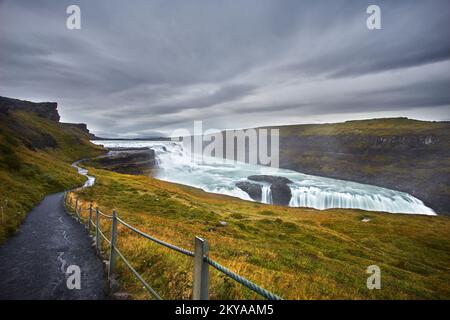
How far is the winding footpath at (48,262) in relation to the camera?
766 centimetres

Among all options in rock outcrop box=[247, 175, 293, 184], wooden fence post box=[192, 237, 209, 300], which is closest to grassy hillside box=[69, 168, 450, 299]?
wooden fence post box=[192, 237, 209, 300]

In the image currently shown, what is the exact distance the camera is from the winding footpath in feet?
25.1

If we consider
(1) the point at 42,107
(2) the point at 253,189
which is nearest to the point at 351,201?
(2) the point at 253,189

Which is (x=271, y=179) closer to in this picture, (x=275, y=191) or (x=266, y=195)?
(x=275, y=191)

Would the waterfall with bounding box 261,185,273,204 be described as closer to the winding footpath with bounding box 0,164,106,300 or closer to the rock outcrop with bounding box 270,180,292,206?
the rock outcrop with bounding box 270,180,292,206

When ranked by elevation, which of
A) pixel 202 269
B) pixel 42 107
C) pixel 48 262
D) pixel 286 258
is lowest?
pixel 286 258

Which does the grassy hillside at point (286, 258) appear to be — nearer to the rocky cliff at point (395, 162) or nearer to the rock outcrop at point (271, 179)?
the rock outcrop at point (271, 179)

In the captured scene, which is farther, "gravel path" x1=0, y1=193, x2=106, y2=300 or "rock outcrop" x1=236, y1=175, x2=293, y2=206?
"rock outcrop" x1=236, y1=175, x2=293, y2=206

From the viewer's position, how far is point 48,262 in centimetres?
1077
